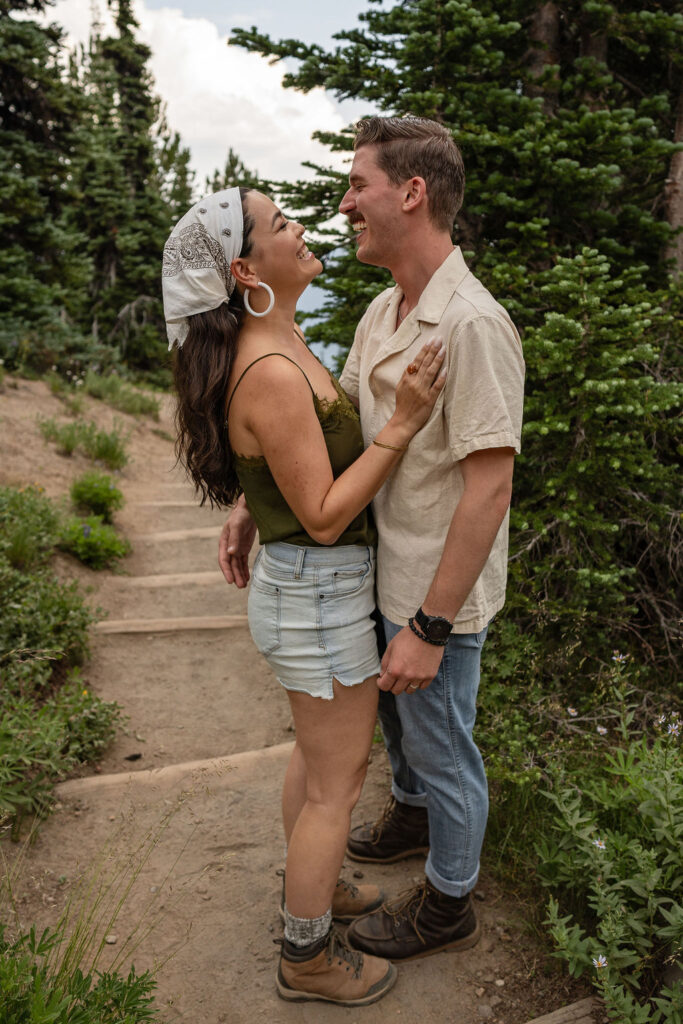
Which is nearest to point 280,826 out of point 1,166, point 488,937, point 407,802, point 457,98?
point 407,802

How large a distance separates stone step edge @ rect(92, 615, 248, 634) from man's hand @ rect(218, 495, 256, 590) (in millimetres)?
2674

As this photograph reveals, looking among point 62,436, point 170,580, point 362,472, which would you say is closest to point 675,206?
point 362,472

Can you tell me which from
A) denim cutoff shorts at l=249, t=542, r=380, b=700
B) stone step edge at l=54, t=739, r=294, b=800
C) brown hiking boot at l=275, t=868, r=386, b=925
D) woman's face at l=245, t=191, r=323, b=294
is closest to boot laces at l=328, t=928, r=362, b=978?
brown hiking boot at l=275, t=868, r=386, b=925

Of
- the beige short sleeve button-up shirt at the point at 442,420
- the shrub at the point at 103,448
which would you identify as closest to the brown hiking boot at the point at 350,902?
the beige short sleeve button-up shirt at the point at 442,420

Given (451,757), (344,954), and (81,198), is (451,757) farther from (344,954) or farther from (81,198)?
(81,198)

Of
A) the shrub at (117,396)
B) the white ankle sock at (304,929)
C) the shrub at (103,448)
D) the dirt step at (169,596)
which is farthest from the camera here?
the shrub at (117,396)

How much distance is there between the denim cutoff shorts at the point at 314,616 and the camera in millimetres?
2082

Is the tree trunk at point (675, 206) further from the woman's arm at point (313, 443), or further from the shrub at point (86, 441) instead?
the shrub at point (86, 441)

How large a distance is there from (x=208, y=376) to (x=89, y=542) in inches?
161

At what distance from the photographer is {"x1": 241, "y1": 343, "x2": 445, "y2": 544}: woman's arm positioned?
191 centimetres

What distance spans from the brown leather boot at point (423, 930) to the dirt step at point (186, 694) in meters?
1.58

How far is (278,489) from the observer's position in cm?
209

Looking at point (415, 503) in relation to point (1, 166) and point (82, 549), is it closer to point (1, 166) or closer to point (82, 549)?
point (82, 549)

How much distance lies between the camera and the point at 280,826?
10.5 ft
